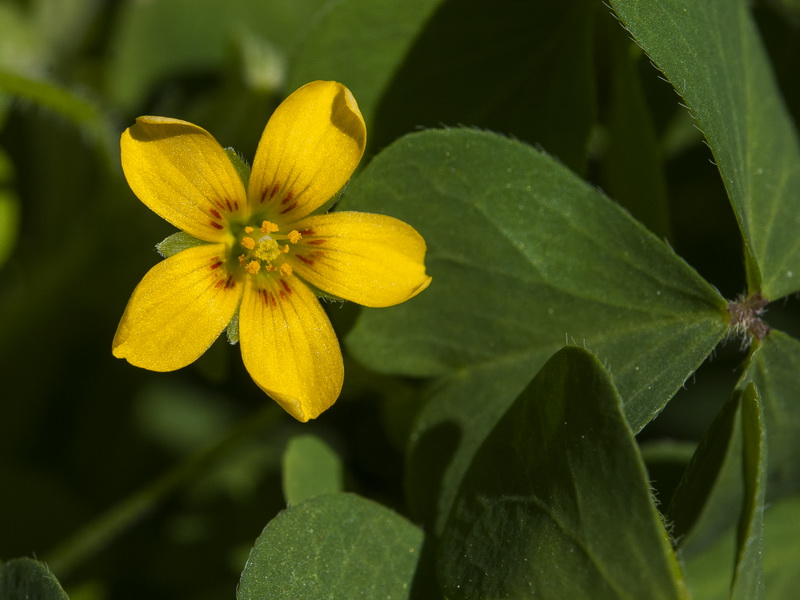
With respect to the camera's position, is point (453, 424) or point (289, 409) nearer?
point (289, 409)

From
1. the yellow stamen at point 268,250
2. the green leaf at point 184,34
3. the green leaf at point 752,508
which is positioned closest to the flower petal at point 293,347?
the yellow stamen at point 268,250

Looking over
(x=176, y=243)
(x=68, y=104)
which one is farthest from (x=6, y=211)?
(x=176, y=243)

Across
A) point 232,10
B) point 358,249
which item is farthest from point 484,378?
point 232,10

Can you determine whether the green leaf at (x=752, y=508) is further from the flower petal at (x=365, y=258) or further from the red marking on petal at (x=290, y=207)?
the red marking on petal at (x=290, y=207)

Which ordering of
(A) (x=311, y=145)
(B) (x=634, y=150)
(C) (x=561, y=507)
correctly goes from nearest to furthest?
1. (C) (x=561, y=507)
2. (A) (x=311, y=145)
3. (B) (x=634, y=150)

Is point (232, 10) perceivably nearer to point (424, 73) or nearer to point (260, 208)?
point (424, 73)

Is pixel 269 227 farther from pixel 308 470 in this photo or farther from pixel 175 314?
pixel 308 470
